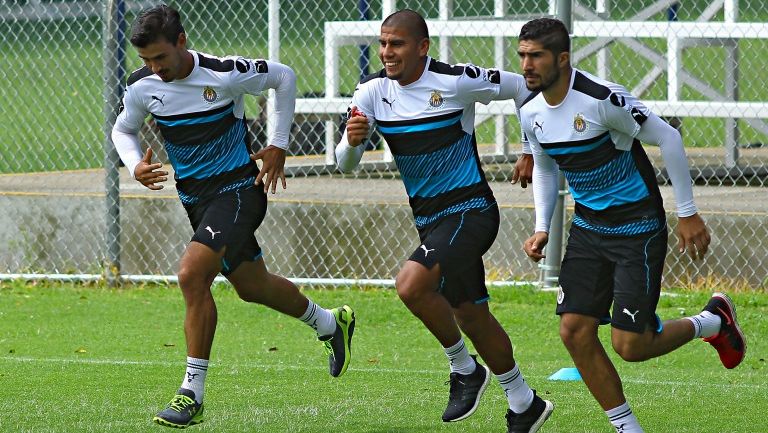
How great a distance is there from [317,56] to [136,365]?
23.1 meters

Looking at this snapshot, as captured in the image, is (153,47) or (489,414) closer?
(153,47)

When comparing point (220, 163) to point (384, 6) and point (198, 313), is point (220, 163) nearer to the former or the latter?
point (198, 313)

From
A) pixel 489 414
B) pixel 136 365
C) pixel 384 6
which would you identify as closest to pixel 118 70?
pixel 384 6

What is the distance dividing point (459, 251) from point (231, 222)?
110 cm

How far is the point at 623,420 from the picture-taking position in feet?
20.1

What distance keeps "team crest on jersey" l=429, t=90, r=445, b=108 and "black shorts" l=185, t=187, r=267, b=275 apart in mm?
972

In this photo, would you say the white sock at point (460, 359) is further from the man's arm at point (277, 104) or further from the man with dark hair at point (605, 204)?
the man's arm at point (277, 104)

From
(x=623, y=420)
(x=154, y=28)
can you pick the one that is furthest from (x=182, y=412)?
(x=623, y=420)

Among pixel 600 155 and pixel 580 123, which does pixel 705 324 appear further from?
pixel 580 123

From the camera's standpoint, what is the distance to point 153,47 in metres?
6.84

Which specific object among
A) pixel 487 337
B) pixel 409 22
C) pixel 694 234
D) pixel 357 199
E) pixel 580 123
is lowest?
pixel 357 199

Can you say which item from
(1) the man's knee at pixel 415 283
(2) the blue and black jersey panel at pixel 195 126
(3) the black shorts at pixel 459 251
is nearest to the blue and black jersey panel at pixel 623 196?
(3) the black shorts at pixel 459 251

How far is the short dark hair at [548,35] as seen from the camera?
6156mm

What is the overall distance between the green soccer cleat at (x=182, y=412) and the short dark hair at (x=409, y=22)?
1878mm
